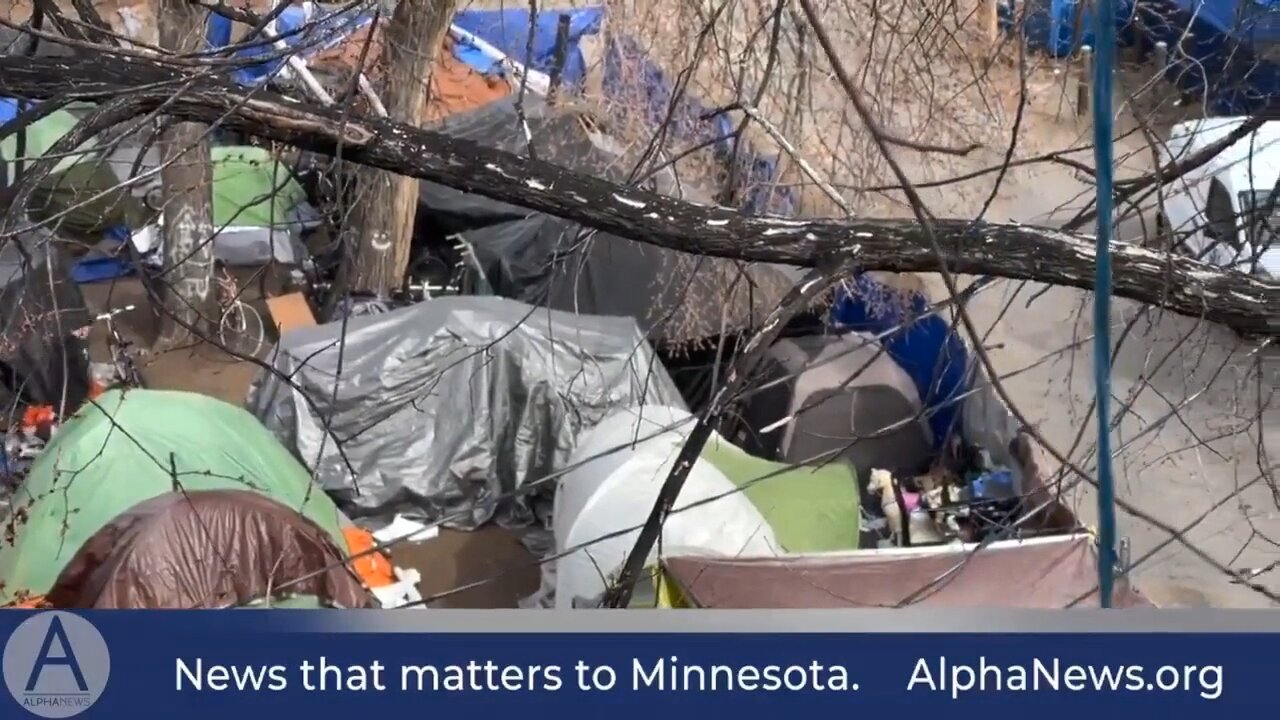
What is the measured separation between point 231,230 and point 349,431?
4483mm

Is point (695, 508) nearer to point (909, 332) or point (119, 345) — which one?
point (119, 345)

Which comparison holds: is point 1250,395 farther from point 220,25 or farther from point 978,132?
point 220,25

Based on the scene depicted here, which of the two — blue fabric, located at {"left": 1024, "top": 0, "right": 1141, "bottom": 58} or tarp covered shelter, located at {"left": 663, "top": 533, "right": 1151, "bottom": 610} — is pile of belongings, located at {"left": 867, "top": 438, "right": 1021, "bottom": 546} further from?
blue fabric, located at {"left": 1024, "top": 0, "right": 1141, "bottom": 58}

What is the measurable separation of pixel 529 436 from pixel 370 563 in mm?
1714

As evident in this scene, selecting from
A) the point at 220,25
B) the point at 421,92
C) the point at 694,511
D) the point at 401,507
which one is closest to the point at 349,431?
the point at 401,507

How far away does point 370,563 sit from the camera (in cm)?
882

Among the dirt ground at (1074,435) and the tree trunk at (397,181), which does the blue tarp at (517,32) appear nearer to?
the tree trunk at (397,181)

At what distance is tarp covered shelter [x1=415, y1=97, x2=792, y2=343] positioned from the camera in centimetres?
967

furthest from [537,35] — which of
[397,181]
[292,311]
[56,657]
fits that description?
[56,657]

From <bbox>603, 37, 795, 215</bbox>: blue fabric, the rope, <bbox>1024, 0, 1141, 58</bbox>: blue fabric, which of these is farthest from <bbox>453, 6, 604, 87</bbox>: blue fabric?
the rope

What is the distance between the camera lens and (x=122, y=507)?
6.96 meters

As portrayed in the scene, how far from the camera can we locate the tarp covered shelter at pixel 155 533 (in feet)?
20.8

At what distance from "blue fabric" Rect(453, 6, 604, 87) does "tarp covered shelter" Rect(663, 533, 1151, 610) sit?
698 centimetres

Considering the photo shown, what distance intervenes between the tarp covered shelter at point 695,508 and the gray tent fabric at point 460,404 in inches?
63.3
